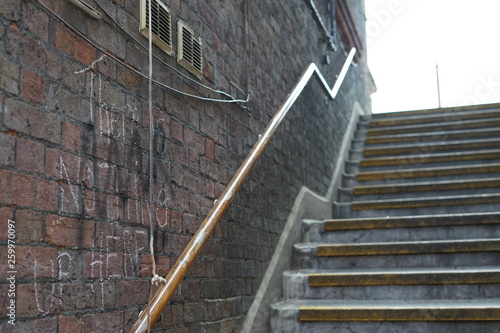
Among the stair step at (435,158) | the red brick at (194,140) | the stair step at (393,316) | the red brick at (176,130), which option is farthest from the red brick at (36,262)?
the stair step at (435,158)

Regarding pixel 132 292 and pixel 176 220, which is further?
pixel 176 220

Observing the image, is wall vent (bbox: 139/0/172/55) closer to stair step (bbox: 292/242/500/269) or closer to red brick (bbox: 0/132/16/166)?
red brick (bbox: 0/132/16/166)

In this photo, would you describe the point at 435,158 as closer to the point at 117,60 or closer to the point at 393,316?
the point at 393,316

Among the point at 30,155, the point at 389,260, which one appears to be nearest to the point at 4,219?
the point at 30,155

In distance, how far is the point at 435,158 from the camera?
16.5 ft

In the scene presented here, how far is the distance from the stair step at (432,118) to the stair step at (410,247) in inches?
114

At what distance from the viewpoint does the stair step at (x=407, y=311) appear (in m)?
2.73

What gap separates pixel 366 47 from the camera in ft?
28.1

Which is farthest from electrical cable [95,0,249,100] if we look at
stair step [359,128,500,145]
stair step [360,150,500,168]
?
stair step [359,128,500,145]

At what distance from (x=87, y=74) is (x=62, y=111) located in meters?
0.19

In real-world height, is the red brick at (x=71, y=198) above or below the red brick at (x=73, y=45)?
below

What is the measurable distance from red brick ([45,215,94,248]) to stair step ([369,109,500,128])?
5.13m

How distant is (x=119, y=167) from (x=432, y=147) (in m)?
4.12

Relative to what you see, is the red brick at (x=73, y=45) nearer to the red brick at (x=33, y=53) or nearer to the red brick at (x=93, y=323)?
the red brick at (x=33, y=53)
